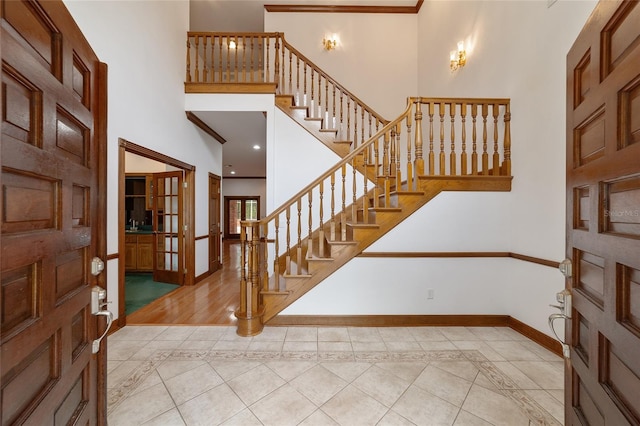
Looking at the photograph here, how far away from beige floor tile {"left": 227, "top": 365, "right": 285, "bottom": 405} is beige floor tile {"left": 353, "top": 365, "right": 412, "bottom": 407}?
60 centimetres

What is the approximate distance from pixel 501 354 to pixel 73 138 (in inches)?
126

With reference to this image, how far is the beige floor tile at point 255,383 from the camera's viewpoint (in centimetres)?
173

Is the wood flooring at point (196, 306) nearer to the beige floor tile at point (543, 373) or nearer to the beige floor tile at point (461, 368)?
the beige floor tile at point (461, 368)

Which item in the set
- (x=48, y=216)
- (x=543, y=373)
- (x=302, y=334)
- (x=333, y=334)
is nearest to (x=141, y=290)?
(x=302, y=334)

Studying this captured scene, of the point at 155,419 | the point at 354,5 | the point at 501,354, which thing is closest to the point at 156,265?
the point at 155,419

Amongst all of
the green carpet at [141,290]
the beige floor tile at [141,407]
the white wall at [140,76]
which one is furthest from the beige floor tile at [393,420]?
the green carpet at [141,290]

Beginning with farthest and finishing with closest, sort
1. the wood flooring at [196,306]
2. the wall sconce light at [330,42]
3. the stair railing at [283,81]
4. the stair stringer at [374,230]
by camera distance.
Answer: the wall sconce light at [330,42]
the stair railing at [283,81]
the wood flooring at [196,306]
the stair stringer at [374,230]

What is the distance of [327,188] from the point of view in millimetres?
3693

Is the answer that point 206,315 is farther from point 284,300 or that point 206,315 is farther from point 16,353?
point 16,353

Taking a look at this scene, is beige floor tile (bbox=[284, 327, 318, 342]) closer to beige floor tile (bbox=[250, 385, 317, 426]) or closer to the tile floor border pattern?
the tile floor border pattern

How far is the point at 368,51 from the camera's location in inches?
191

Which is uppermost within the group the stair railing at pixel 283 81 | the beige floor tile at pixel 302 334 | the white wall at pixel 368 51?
the white wall at pixel 368 51

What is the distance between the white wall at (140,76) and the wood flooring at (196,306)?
49cm

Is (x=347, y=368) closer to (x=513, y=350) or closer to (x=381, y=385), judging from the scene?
(x=381, y=385)
